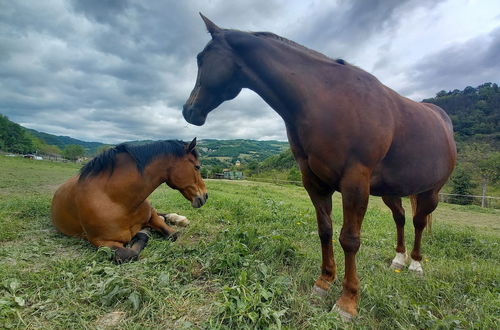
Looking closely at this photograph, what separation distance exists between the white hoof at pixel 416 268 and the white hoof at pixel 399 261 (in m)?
0.12

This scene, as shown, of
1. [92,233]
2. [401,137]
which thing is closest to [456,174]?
[401,137]

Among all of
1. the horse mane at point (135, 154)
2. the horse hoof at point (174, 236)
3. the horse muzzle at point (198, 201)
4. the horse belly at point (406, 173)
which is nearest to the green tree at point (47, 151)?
the horse mane at point (135, 154)

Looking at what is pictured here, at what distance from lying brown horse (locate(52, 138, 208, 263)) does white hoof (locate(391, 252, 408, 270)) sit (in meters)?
2.75

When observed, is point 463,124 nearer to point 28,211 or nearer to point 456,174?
point 456,174

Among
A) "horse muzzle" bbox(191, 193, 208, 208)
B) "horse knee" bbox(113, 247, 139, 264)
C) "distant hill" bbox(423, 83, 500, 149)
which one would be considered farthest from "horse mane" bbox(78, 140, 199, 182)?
"distant hill" bbox(423, 83, 500, 149)

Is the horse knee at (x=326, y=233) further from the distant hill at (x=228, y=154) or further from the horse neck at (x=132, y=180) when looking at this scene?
the distant hill at (x=228, y=154)

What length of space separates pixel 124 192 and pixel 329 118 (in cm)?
275

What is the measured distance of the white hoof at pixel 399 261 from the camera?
3278mm

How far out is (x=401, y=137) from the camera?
233 cm

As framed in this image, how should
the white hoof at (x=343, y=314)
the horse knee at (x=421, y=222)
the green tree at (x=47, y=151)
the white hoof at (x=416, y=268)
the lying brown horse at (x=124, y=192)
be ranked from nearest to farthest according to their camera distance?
the white hoof at (x=343, y=314)
the white hoof at (x=416, y=268)
the lying brown horse at (x=124, y=192)
the horse knee at (x=421, y=222)
the green tree at (x=47, y=151)

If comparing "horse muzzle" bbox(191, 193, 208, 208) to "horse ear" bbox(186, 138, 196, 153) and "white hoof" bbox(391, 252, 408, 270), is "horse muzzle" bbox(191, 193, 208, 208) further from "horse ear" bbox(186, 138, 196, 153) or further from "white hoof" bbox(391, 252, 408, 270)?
"white hoof" bbox(391, 252, 408, 270)

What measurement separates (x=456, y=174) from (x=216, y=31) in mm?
31737

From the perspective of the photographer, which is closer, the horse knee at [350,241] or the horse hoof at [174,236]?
the horse knee at [350,241]

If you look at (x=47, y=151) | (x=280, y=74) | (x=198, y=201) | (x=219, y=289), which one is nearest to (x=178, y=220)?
(x=198, y=201)
